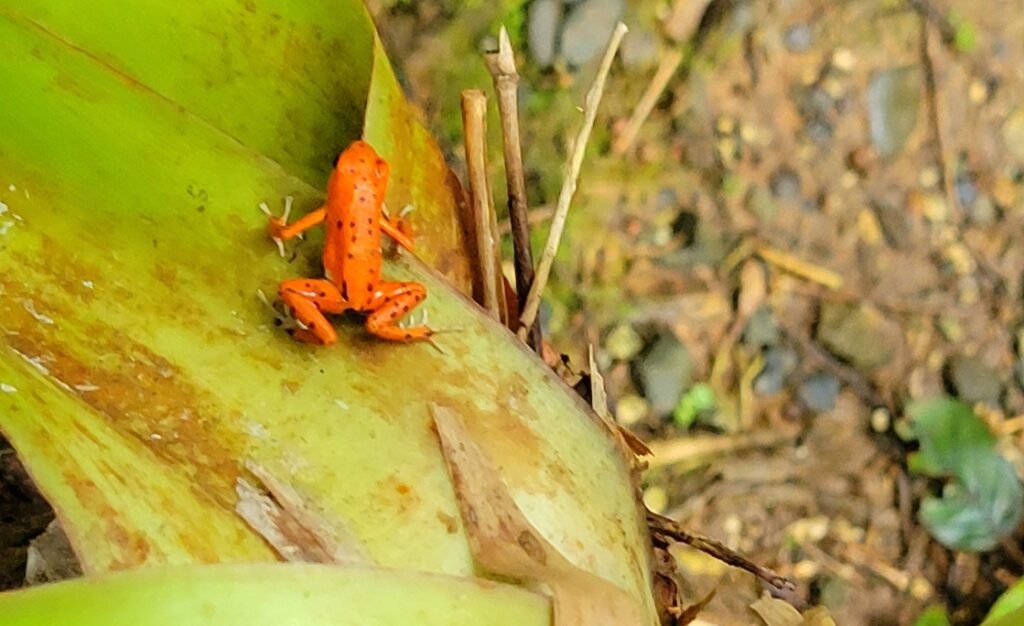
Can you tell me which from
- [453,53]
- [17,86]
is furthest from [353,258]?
[453,53]

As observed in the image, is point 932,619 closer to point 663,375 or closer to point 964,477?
point 964,477

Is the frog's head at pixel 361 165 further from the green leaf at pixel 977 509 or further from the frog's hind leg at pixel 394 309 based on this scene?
the green leaf at pixel 977 509

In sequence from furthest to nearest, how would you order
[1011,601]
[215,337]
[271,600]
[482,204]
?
1. [1011,601]
2. [482,204]
3. [215,337]
4. [271,600]

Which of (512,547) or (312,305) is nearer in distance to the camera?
(512,547)

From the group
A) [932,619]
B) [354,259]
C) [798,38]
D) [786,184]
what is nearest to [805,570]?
[932,619]

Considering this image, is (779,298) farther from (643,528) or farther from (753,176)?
(643,528)

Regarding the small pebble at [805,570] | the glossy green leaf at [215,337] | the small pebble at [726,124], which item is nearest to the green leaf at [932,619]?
the small pebble at [805,570]
